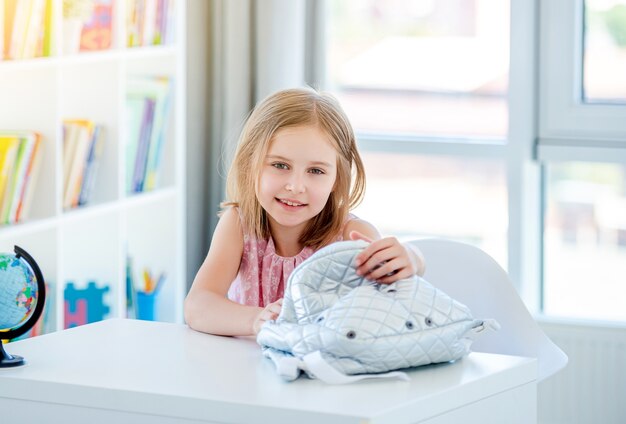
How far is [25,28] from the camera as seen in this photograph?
252cm

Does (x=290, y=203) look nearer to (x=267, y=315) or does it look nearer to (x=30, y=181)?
(x=267, y=315)

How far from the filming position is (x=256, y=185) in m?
1.79

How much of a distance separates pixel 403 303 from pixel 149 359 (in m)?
0.35

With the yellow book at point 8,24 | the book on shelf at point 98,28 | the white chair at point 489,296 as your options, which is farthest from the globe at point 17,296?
the book on shelf at point 98,28

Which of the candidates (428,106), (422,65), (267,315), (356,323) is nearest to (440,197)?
(428,106)

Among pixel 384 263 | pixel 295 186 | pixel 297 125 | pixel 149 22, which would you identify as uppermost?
pixel 149 22

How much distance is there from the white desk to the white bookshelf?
1116 millimetres

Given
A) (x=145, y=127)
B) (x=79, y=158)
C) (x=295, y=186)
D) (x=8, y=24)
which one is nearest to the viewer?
(x=295, y=186)

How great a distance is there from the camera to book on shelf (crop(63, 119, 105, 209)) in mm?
2771

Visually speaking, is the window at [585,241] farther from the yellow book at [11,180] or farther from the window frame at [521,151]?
the yellow book at [11,180]

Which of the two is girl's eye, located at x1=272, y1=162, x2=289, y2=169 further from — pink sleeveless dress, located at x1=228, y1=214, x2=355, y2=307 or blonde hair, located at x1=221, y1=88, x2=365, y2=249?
pink sleeveless dress, located at x1=228, y1=214, x2=355, y2=307

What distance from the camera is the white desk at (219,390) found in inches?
46.9

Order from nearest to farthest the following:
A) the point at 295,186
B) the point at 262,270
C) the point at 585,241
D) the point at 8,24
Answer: the point at 295,186 → the point at 262,270 → the point at 8,24 → the point at 585,241

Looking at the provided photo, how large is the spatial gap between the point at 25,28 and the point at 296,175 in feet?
3.57
